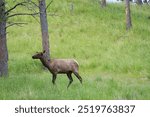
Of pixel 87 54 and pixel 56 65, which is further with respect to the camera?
pixel 87 54

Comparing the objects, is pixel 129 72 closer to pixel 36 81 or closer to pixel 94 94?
pixel 36 81

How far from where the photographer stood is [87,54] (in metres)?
27.3

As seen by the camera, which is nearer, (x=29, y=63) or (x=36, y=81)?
(x=36, y=81)

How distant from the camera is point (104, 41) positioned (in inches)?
1193

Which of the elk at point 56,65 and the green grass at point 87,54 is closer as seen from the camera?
the green grass at point 87,54

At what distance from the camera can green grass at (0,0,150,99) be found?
14.2 meters

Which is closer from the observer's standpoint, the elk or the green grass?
the green grass

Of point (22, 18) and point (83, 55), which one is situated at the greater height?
point (22, 18)

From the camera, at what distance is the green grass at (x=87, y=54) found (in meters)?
14.2

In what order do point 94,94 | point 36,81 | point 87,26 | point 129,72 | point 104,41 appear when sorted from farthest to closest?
point 87,26
point 104,41
point 129,72
point 36,81
point 94,94

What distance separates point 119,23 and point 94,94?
2366cm

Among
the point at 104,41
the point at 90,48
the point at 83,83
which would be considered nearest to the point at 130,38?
the point at 104,41

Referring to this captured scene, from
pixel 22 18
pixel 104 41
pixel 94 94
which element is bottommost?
pixel 94 94

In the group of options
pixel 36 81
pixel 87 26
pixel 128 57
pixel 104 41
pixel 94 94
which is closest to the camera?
pixel 94 94
